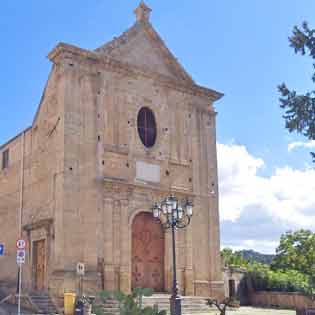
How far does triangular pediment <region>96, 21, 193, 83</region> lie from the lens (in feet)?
78.3

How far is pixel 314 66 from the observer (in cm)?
1129

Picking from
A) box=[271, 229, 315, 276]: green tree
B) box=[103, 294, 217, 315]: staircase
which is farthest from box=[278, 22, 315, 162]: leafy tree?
box=[271, 229, 315, 276]: green tree

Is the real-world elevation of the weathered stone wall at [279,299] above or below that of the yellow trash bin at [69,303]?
below

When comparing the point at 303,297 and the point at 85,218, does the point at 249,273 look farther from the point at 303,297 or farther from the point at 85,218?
the point at 85,218

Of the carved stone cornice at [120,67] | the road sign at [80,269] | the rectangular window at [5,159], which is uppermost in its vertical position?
the carved stone cornice at [120,67]

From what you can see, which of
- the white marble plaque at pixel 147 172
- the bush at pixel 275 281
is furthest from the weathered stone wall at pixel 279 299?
the white marble plaque at pixel 147 172

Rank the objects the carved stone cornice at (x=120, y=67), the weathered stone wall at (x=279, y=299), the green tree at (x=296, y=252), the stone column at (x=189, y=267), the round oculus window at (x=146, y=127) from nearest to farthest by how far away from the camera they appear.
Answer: the carved stone cornice at (x=120, y=67) → the stone column at (x=189, y=267) → the round oculus window at (x=146, y=127) → the weathered stone wall at (x=279, y=299) → the green tree at (x=296, y=252)

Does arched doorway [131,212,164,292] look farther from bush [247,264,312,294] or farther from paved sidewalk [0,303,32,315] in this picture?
bush [247,264,312,294]

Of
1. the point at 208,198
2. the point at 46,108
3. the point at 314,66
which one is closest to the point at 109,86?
the point at 46,108

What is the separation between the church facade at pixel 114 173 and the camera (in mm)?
20953

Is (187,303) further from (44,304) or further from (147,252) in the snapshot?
(44,304)

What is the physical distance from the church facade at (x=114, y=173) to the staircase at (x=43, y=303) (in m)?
0.31

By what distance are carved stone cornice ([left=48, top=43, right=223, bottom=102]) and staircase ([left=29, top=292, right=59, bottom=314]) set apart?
8.83m

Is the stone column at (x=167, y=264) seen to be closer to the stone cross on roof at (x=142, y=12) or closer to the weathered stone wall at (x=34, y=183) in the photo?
the weathered stone wall at (x=34, y=183)
